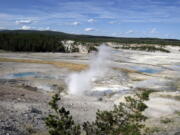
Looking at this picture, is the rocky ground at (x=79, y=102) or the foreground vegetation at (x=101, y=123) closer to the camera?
the foreground vegetation at (x=101, y=123)

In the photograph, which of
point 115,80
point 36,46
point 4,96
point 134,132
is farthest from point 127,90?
point 36,46

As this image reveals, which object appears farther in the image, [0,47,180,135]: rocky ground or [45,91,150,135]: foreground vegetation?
[0,47,180,135]: rocky ground

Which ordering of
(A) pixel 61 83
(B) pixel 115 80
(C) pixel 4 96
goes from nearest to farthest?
(C) pixel 4 96, (A) pixel 61 83, (B) pixel 115 80

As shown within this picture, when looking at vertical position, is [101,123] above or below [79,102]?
above

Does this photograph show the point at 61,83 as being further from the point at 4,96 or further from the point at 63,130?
the point at 63,130

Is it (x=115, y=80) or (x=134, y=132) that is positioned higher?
(x=134, y=132)

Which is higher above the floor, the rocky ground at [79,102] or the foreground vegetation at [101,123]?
the foreground vegetation at [101,123]

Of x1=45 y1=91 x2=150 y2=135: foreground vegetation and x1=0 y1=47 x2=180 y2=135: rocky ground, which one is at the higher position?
x1=45 y1=91 x2=150 y2=135: foreground vegetation

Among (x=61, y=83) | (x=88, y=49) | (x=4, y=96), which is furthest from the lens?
(x=88, y=49)

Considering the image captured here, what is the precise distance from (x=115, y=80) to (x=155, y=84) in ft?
19.7

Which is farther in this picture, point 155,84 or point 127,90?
point 155,84

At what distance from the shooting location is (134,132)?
9.94 metres

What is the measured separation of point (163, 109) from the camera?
22469mm

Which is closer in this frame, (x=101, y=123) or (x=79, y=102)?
(x=101, y=123)
